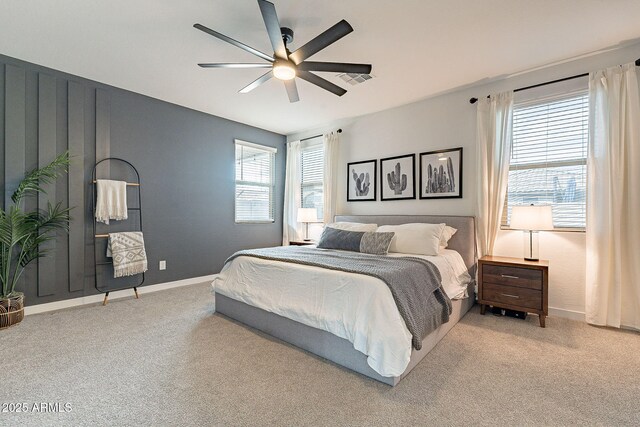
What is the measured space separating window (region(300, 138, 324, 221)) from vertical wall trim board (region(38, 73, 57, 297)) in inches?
141

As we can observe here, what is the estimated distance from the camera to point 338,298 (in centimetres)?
210

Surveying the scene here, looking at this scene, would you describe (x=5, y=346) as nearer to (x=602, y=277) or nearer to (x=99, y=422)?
(x=99, y=422)

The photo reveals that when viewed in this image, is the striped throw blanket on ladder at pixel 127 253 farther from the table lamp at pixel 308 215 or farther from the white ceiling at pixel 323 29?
the table lamp at pixel 308 215

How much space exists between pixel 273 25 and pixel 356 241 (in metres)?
2.38

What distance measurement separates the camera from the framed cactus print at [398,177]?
162 inches

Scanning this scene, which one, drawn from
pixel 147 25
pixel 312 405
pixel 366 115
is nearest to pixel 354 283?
pixel 312 405

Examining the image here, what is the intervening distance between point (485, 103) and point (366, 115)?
175 centimetres

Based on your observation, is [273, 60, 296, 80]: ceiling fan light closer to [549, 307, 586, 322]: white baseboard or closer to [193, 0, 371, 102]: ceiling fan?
[193, 0, 371, 102]: ceiling fan

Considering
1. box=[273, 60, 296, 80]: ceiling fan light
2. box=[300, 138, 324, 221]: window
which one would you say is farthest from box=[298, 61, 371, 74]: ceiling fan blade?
box=[300, 138, 324, 221]: window

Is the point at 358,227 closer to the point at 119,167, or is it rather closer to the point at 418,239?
the point at 418,239

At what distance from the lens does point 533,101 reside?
3.23 meters

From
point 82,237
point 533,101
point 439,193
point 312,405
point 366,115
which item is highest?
point 366,115

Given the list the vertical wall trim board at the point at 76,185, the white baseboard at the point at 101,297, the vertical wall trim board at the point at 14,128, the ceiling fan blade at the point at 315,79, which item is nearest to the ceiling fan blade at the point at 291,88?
the ceiling fan blade at the point at 315,79

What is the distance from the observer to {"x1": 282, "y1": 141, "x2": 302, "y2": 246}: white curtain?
5527mm
